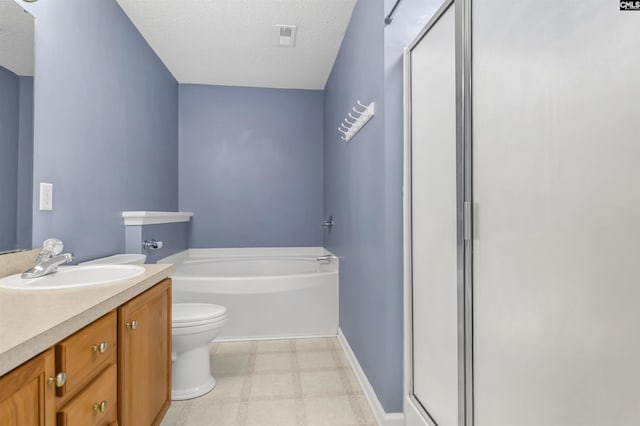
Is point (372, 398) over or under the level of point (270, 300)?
under

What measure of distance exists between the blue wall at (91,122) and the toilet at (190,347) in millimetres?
324

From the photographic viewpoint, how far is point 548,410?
805 millimetres

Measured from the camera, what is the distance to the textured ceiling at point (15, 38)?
1.42 metres

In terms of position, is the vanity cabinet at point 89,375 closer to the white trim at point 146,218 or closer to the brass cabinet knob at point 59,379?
the brass cabinet knob at point 59,379

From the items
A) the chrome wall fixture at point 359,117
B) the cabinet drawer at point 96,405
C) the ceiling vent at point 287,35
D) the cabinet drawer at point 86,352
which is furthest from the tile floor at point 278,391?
the ceiling vent at point 287,35

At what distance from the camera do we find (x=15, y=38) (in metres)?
1.48

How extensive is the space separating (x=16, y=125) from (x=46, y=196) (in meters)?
0.34

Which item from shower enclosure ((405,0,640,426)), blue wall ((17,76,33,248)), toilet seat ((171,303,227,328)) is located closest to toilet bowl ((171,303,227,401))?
toilet seat ((171,303,227,328))

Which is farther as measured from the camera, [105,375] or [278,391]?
[278,391]

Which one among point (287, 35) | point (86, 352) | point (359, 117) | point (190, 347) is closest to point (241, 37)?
point (287, 35)

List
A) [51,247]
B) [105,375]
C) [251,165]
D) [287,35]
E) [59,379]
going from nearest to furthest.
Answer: [59,379] → [105,375] → [51,247] → [287,35] → [251,165]

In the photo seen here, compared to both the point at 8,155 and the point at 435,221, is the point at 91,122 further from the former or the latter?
the point at 435,221

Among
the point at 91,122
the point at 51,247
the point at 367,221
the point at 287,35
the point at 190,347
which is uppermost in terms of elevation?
the point at 287,35

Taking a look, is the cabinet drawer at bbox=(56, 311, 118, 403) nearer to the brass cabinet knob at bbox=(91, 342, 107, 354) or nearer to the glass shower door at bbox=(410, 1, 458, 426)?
the brass cabinet knob at bbox=(91, 342, 107, 354)
